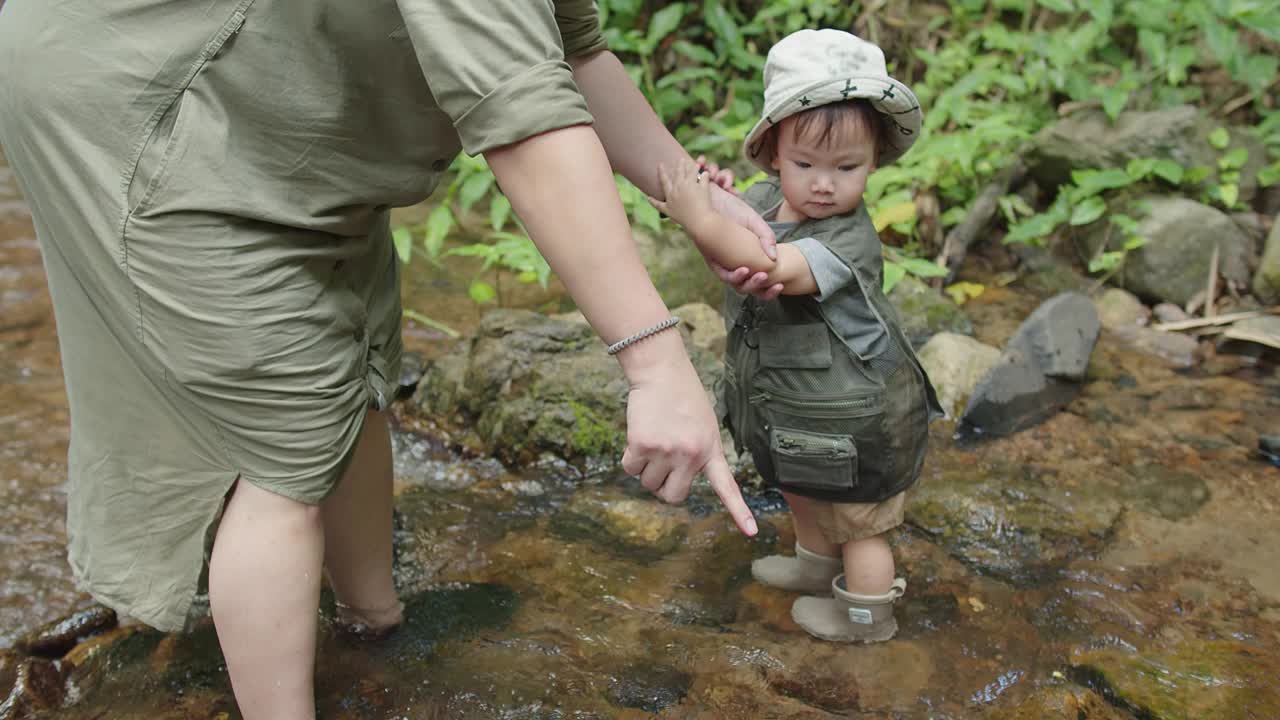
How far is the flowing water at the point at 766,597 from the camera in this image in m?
2.22

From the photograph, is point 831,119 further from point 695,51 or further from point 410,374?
point 695,51

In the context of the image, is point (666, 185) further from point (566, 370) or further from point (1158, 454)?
point (1158, 454)

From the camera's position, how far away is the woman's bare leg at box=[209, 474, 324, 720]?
68.2 inches

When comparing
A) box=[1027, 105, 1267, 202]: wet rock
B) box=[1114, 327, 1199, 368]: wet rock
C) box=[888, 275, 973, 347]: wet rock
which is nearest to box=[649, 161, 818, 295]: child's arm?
box=[888, 275, 973, 347]: wet rock

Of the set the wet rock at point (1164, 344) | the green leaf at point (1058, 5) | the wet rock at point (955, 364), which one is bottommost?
the wet rock at point (1164, 344)

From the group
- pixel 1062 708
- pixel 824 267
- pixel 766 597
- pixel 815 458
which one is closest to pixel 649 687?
pixel 766 597

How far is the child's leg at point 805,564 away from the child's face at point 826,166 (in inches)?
29.8

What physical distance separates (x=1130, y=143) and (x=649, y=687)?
3723 millimetres

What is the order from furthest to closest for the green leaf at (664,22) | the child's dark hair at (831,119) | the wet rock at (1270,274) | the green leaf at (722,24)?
the green leaf at (722,24)
the green leaf at (664,22)
the wet rock at (1270,274)
the child's dark hair at (831,119)

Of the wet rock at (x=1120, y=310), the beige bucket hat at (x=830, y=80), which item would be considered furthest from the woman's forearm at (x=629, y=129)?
the wet rock at (x=1120, y=310)

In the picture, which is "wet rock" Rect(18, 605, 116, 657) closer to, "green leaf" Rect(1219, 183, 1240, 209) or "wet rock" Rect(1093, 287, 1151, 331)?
"wet rock" Rect(1093, 287, 1151, 331)

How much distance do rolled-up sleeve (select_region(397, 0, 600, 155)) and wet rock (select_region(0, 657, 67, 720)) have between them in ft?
5.40

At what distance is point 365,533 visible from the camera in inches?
89.3

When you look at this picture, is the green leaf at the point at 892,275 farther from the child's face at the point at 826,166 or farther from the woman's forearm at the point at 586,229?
the woman's forearm at the point at 586,229
